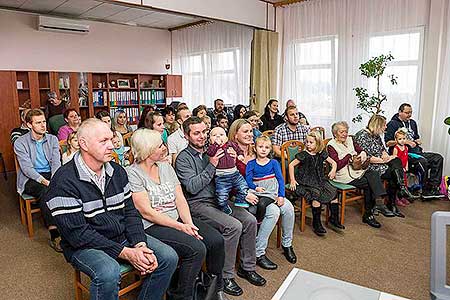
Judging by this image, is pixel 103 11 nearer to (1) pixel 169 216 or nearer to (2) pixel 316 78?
(2) pixel 316 78

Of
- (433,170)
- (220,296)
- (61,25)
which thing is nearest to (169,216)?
(220,296)

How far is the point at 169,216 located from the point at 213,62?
587 centimetres

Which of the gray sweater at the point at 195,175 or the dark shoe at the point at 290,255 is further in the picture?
the dark shoe at the point at 290,255

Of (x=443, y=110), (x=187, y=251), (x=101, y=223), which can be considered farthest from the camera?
(x=443, y=110)

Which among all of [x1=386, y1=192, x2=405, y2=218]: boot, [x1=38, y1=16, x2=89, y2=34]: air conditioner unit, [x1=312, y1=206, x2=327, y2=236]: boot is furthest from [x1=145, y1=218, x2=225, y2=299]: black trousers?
[x1=38, y1=16, x2=89, y2=34]: air conditioner unit

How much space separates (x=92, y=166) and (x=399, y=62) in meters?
4.60

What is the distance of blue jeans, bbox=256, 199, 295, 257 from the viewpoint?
2646 mm

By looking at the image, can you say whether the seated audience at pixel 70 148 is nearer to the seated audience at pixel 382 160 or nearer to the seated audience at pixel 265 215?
the seated audience at pixel 265 215

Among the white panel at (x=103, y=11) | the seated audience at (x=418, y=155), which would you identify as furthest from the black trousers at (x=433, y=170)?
the white panel at (x=103, y=11)

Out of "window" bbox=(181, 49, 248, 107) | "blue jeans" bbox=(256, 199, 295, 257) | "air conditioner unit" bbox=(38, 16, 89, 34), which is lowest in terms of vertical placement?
"blue jeans" bbox=(256, 199, 295, 257)

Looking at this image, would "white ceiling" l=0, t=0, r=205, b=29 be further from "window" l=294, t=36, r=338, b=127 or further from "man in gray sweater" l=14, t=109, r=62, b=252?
"man in gray sweater" l=14, t=109, r=62, b=252

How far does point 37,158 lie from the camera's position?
10.9 ft

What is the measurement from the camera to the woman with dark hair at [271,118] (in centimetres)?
539

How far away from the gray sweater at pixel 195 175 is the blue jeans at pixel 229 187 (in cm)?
6
